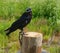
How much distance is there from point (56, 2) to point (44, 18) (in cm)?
48

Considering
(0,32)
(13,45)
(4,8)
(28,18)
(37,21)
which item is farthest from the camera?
(4,8)

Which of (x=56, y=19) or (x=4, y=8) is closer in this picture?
(x=56, y=19)

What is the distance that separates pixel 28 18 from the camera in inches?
157

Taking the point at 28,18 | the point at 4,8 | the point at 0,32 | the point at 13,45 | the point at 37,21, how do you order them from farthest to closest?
the point at 4,8
the point at 37,21
the point at 0,32
the point at 13,45
the point at 28,18

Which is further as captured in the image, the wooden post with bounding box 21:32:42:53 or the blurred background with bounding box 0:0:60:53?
the blurred background with bounding box 0:0:60:53

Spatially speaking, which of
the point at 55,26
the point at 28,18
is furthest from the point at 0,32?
the point at 28,18

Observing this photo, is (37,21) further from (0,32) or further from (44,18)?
(0,32)

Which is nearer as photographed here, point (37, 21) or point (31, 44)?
point (31, 44)

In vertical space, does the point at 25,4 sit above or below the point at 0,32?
above

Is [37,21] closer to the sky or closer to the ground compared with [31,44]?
closer to the sky

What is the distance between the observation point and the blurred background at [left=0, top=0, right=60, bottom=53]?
21.4 feet

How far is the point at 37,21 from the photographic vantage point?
771cm

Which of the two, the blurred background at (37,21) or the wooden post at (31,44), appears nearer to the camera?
the wooden post at (31,44)

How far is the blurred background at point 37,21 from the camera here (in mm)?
6527
